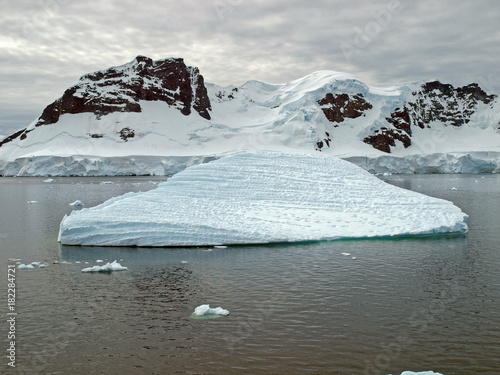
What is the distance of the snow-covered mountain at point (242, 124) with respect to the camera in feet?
289

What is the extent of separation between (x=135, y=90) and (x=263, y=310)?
114220mm

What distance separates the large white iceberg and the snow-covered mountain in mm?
64698

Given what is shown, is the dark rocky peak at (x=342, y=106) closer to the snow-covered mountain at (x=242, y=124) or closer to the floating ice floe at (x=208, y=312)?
the snow-covered mountain at (x=242, y=124)

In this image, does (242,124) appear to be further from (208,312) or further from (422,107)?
(208,312)

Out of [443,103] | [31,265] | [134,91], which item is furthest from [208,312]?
[443,103]

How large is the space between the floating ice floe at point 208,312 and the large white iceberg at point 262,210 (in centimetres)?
630

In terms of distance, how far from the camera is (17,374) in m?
7.05

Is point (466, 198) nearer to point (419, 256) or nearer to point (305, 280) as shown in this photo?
point (419, 256)

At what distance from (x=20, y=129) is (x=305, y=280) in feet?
391

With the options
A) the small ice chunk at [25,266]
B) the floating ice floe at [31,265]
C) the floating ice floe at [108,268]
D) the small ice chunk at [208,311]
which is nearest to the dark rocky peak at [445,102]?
Answer: the floating ice floe at [108,268]

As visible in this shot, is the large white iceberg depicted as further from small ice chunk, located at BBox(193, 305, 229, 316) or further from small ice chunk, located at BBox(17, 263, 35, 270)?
small ice chunk, located at BBox(193, 305, 229, 316)

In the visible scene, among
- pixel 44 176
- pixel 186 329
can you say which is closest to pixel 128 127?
pixel 44 176

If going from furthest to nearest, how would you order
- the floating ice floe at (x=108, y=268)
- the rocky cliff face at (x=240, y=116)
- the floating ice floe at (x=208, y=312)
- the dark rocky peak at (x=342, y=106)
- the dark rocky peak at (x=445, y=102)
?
the dark rocky peak at (x=445, y=102), the dark rocky peak at (x=342, y=106), the rocky cliff face at (x=240, y=116), the floating ice floe at (x=108, y=268), the floating ice floe at (x=208, y=312)

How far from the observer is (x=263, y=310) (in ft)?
31.0
